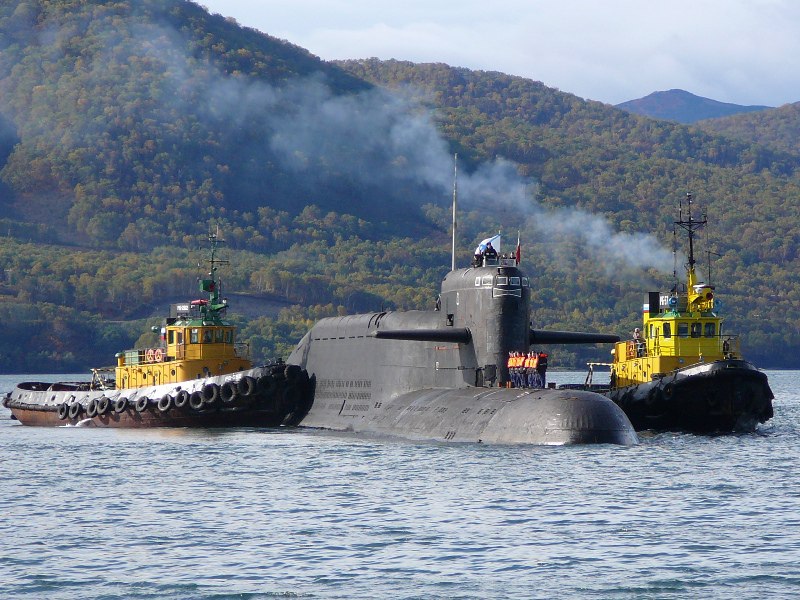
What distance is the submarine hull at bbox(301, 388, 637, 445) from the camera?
36188 millimetres

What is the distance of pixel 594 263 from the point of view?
144m

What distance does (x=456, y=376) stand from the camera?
143ft

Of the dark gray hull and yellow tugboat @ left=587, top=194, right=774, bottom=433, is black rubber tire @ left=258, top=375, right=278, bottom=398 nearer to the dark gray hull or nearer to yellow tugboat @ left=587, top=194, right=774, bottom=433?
yellow tugboat @ left=587, top=194, right=774, bottom=433

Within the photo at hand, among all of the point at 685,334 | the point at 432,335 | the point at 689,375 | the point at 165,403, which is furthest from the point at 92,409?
the point at 689,375

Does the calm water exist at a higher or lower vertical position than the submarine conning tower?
lower

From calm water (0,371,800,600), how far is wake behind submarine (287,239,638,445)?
0.71 m

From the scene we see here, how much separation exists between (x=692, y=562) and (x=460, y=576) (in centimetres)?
396

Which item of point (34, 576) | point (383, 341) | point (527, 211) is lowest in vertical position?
point (34, 576)

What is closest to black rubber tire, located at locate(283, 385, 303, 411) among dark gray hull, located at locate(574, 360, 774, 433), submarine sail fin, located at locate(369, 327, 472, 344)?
submarine sail fin, located at locate(369, 327, 472, 344)

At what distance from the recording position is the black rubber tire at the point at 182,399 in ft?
168

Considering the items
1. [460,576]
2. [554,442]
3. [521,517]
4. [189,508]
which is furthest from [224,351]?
[460,576]

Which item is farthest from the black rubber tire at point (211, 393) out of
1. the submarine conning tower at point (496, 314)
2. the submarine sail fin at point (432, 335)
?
the submarine conning tower at point (496, 314)

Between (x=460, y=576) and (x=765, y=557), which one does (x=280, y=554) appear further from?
(x=765, y=557)

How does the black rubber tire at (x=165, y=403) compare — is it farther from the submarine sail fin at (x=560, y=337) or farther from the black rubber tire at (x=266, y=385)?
the submarine sail fin at (x=560, y=337)
